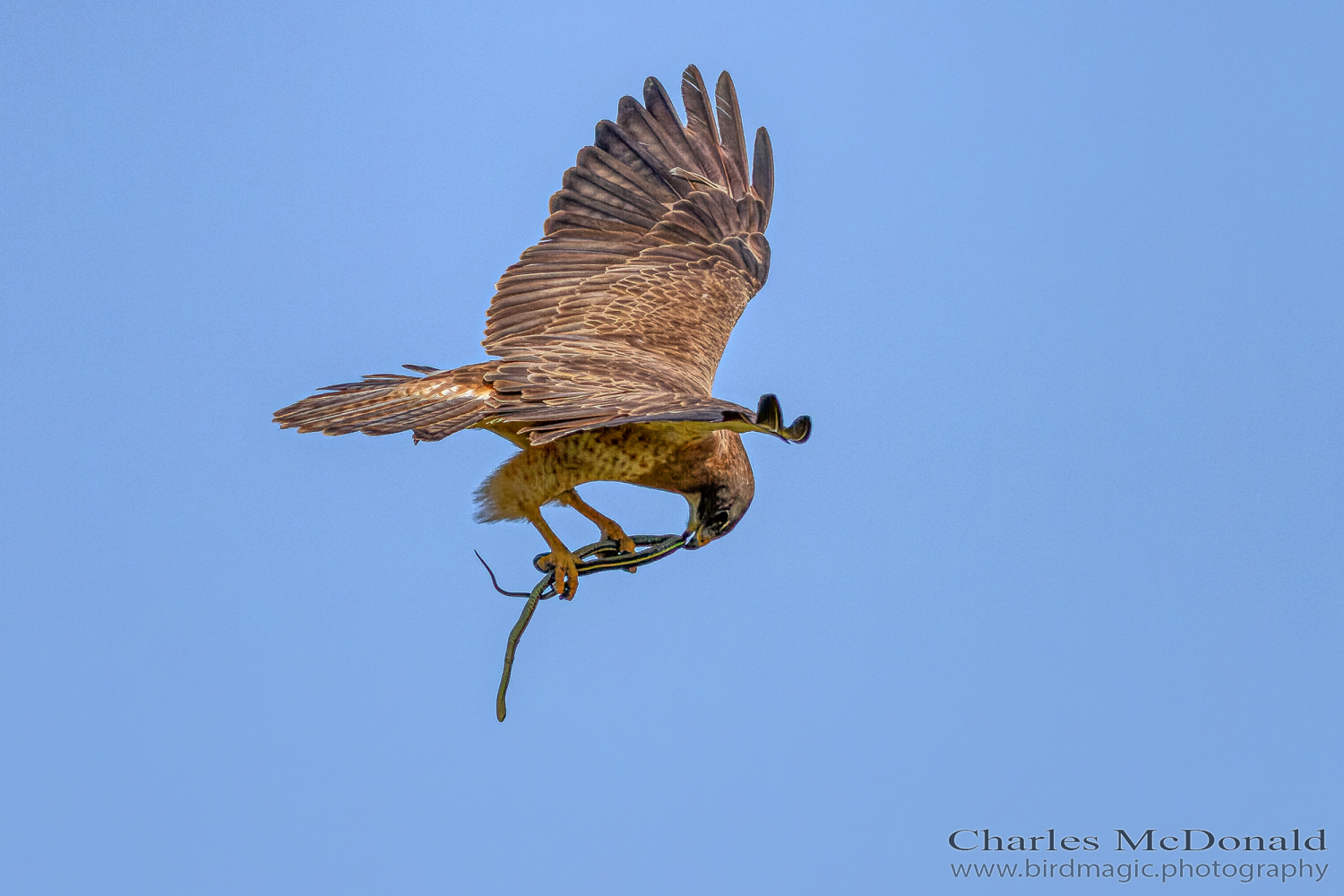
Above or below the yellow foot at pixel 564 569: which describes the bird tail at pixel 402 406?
above

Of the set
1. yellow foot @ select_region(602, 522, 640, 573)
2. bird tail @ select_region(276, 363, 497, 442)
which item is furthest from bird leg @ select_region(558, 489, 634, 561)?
bird tail @ select_region(276, 363, 497, 442)

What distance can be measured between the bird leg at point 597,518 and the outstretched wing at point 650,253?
2.22ft

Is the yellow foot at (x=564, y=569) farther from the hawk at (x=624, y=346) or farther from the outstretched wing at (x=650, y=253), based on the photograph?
the outstretched wing at (x=650, y=253)

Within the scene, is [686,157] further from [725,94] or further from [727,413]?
[727,413]

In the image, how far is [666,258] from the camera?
983 cm

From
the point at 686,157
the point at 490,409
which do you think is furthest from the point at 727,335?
the point at 490,409

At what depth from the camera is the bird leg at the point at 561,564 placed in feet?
26.3

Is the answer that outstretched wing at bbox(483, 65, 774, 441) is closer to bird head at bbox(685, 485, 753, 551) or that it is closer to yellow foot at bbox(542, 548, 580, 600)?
bird head at bbox(685, 485, 753, 551)

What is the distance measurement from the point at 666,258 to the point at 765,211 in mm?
898

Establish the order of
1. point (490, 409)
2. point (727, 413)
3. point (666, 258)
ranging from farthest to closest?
1. point (666, 258)
2. point (490, 409)
3. point (727, 413)

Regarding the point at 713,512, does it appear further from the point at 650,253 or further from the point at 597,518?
the point at 650,253

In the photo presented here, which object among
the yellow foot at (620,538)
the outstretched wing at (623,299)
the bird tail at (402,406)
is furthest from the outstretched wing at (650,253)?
the yellow foot at (620,538)

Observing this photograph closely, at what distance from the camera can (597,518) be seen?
8.33 m

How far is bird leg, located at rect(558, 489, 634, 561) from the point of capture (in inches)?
324
